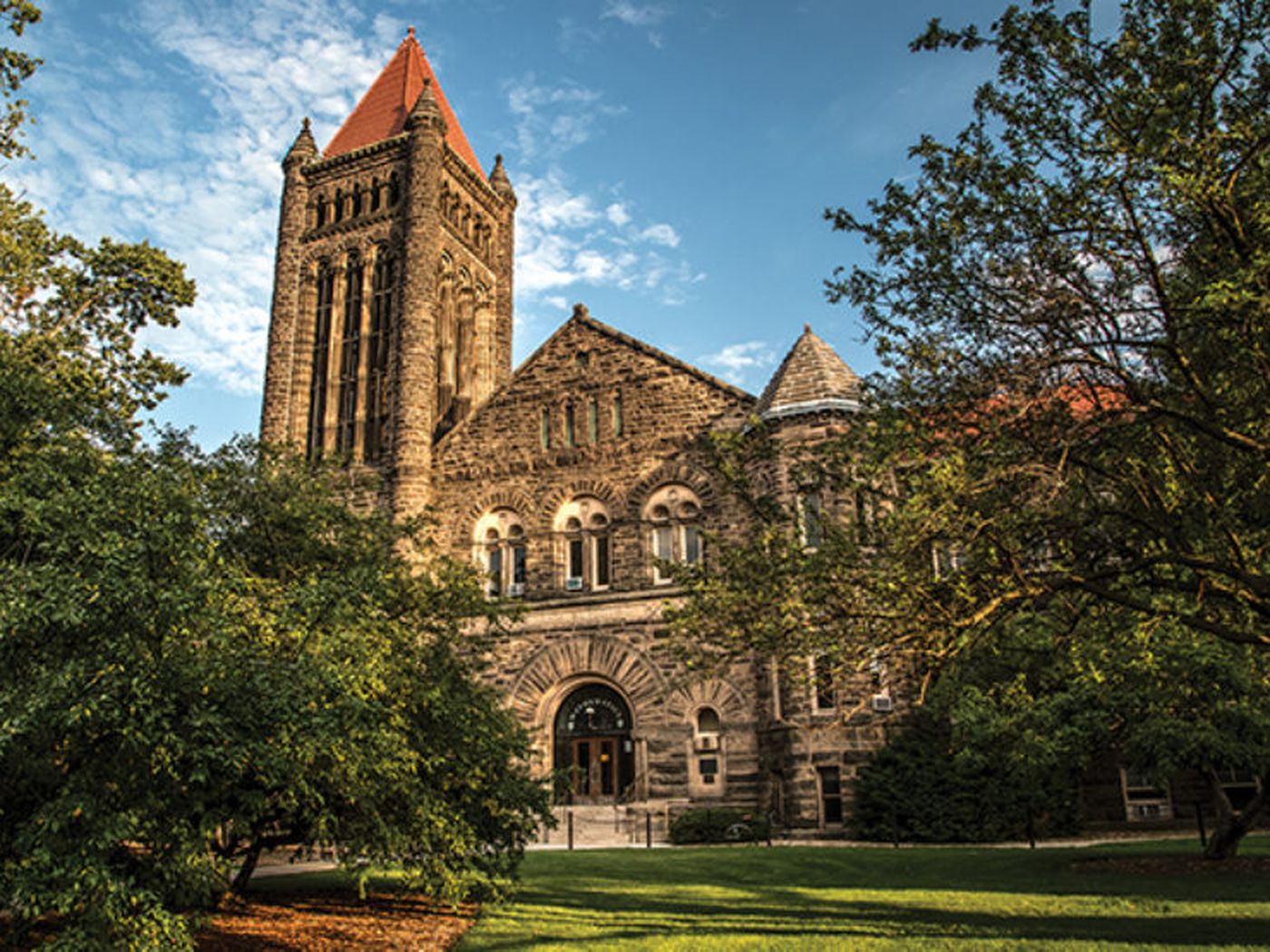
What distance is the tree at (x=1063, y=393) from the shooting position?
9031 mm

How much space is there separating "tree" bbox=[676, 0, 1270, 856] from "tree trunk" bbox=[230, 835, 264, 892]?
608cm

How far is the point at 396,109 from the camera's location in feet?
134

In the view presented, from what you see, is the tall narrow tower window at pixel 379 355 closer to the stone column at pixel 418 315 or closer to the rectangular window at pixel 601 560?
the stone column at pixel 418 315

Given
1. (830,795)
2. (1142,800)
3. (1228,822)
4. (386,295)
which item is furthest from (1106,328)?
(386,295)

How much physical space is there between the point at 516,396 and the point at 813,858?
56.4ft

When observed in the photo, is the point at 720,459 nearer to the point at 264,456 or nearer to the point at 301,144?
the point at 264,456

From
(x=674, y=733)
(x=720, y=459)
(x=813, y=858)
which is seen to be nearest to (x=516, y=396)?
(x=674, y=733)

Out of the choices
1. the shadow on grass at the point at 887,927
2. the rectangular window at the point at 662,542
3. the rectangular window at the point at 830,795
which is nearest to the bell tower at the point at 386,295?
the rectangular window at the point at 662,542

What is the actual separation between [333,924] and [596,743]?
15.4 m

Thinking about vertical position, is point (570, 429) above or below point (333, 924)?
above

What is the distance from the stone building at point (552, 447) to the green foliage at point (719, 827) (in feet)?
2.55

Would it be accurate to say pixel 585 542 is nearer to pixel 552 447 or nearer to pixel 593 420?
pixel 552 447

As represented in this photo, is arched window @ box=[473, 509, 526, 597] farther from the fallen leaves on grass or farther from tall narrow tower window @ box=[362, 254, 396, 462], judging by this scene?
the fallen leaves on grass

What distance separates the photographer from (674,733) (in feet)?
85.5
